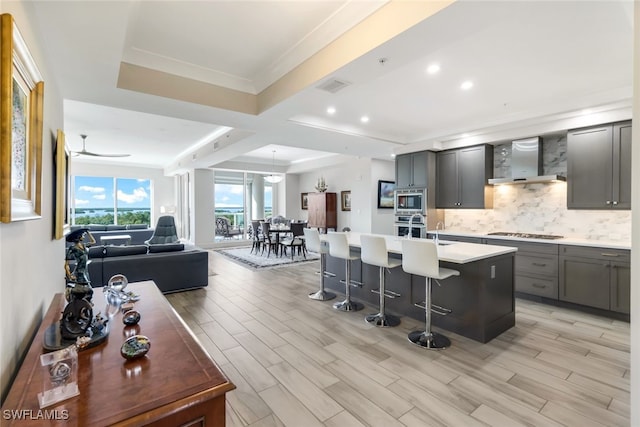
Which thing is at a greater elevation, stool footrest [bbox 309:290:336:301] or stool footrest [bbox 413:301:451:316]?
stool footrest [bbox 413:301:451:316]

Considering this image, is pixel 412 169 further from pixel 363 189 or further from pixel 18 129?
pixel 18 129

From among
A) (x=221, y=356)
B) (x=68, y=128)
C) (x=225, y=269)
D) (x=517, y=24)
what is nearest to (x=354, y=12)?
(x=517, y=24)

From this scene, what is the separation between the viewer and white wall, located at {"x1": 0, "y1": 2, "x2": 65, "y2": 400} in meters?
1.12

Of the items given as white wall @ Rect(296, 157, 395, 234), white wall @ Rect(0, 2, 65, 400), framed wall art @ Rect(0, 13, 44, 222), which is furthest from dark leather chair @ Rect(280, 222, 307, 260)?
framed wall art @ Rect(0, 13, 44, 222)

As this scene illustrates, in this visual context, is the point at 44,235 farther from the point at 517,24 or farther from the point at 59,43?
the point at 517,24

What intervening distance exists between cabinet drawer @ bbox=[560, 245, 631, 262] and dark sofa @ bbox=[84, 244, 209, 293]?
5.50m

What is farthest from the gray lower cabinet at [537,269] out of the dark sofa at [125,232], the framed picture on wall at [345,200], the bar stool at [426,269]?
the dark sofa at [125,232]

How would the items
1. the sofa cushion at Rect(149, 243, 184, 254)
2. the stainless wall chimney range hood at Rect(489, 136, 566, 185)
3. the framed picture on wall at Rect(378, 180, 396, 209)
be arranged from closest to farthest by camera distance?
the stainless wall chimney range hood at Rect(489, 136, 566, 185), the sofa cushion at Rect(149, 243, 184, 254), the framed picture on wall at Rect(378, 180, 396, 209)

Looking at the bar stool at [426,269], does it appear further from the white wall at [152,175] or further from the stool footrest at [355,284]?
the white wall at [152,175]

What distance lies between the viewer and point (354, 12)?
94.9 inches

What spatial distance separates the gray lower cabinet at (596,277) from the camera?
362 cm

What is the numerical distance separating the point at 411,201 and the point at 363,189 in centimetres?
263

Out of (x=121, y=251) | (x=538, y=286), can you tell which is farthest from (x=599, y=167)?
(x=121, y=251)

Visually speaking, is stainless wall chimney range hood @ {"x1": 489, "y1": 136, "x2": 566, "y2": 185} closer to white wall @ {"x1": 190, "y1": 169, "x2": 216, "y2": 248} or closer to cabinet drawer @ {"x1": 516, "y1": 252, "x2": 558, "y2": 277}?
cabinet drawer @ {"x1": 516, "y1": 252, "x2": 558, "y2": 277}
